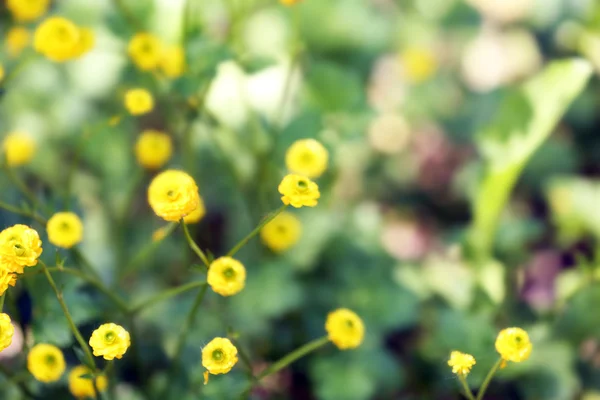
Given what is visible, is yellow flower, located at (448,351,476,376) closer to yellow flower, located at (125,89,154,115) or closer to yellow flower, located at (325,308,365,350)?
yellow flower, located at (325,308,365,350)

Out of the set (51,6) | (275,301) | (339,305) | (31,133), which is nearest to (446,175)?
(339,305)

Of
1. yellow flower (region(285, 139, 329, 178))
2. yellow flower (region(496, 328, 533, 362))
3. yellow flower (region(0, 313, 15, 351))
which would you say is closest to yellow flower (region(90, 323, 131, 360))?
yellow flower (region(0, 313, 15, 351))

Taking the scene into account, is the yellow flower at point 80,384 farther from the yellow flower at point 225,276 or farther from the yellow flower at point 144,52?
the yellow flower at point 144,52

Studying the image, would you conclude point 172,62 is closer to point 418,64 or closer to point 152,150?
point 152,150

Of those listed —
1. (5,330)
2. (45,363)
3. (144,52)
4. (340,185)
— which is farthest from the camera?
(340,185)

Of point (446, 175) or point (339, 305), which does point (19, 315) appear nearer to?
point (339, 305)

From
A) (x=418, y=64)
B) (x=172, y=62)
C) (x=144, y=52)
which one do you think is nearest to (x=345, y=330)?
(x=144, y=52)
